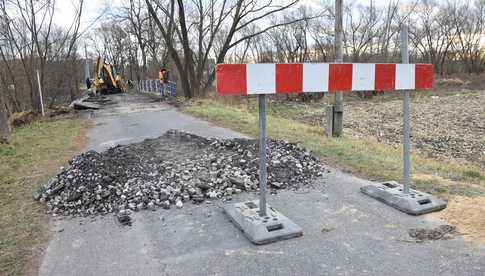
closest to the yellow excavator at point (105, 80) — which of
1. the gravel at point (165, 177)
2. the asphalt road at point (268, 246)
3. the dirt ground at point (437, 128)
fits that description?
the dirt ground at point (437, 128)

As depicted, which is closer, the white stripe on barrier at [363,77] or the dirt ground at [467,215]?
the dirt ground at [467,215]

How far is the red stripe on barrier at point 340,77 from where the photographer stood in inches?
132

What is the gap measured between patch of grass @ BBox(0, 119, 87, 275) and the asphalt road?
180 mm

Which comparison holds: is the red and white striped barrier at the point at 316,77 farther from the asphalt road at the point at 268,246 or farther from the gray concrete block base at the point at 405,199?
the asphalt road at the point at 268,246

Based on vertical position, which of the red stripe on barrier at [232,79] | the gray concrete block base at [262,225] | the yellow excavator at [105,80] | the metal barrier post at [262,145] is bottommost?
the gray concrete block base at [262,225]

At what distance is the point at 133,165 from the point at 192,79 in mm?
15805

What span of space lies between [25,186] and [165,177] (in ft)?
6.52

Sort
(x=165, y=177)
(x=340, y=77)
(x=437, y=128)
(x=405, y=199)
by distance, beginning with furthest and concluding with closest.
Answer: (x=437, y=128) → (x=165, y=177) → (x=405, y=199) → (x=340, y=77)

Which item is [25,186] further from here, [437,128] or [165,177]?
[437,128]

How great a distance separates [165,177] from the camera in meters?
4.62

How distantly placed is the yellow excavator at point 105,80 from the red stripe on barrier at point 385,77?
25380 mm

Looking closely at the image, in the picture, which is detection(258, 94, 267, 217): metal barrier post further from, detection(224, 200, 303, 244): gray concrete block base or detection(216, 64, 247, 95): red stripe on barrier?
detection(216, 64, 247, 95): red stripe on barrier

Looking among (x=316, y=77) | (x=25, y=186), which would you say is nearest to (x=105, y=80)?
(x=25, y=186)

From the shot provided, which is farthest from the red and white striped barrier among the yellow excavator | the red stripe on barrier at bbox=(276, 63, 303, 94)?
the yellow excavator
